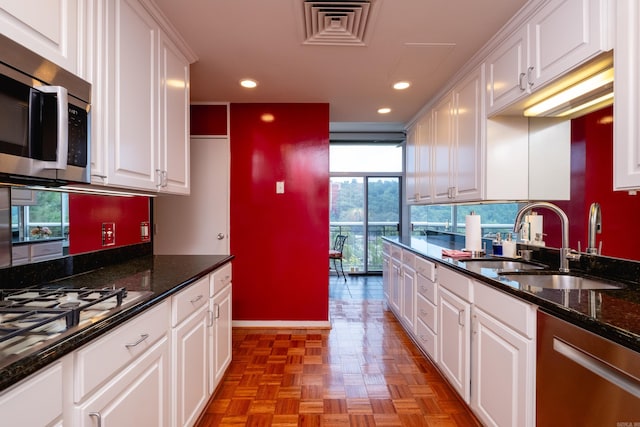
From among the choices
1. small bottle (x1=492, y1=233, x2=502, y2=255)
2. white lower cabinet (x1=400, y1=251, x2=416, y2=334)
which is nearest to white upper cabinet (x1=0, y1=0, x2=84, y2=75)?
white lower cabinet (x1=400, y1=251, x2=416, y2=334)

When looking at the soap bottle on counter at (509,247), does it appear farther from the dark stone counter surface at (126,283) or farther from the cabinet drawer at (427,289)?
the dark stone counter surface at (126,283)

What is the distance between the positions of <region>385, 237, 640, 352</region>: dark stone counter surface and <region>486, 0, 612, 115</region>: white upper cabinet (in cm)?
99

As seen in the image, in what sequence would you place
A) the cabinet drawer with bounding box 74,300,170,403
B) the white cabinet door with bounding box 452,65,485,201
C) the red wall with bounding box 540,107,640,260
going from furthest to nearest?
the white cabinet door with bounding box 452,65,485,201 → the red wall with bounding box 540,107,640,260 → the cabinet drawer with bounding box 74,300,170,403

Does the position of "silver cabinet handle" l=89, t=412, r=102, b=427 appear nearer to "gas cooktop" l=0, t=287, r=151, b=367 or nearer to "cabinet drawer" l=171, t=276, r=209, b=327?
"gas cooktop" l=0, t=287, r=151, b=367

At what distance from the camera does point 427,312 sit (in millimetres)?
2562

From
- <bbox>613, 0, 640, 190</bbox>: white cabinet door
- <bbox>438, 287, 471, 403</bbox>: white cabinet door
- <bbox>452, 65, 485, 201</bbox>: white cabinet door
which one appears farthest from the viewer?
<bbox>452, 65, 485, 201</bbox>: white cabinet door

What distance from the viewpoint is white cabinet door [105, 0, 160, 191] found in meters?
1.51

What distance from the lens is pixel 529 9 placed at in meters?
1.78

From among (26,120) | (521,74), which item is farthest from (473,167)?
(26,120)

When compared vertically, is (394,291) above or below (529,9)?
below

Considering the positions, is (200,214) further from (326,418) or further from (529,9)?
(529,9)

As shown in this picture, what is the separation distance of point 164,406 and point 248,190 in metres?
2.39

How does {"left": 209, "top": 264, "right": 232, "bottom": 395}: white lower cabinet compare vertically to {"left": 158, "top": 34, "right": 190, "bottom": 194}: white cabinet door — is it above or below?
below

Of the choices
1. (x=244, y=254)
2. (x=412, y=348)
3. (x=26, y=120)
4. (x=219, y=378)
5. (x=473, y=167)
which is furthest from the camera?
(x=244, y=254)
